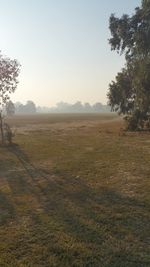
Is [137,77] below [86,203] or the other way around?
the other way around

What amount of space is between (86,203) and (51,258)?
4176 millimetres

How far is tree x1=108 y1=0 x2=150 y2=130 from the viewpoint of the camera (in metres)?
33.4

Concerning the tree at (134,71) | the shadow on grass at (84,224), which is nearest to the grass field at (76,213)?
the shadow on grass at (84,224)

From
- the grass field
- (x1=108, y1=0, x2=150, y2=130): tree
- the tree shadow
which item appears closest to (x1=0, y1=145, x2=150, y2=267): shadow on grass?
the grass field

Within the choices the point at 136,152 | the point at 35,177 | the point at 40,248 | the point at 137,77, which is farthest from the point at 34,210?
the point at 137,77

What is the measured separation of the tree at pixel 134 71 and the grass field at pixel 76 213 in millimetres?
16378

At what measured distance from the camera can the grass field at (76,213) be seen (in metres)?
7.66

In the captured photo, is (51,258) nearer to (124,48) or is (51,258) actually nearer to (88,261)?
(88,261)

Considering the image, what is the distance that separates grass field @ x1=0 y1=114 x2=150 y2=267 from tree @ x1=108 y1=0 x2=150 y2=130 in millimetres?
16378

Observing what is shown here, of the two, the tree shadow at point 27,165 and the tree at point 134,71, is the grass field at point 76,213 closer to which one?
the tree shadow at point 27,165

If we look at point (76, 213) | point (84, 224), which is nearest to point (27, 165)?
point (76, 213)

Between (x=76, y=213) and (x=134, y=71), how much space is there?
88.5ft

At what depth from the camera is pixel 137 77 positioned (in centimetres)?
3375

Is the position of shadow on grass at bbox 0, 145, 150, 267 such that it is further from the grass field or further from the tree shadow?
the tree shadow
